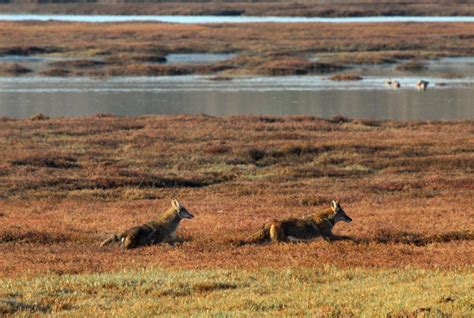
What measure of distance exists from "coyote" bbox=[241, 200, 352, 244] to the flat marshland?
1.09 ft

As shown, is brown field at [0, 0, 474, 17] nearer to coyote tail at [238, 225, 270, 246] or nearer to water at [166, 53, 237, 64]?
water at [166, 53, 237, 64]

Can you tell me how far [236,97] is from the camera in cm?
6038

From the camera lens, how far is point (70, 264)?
14.7 metres

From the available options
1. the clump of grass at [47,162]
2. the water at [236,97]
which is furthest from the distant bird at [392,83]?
the clump of grass at [47,162]

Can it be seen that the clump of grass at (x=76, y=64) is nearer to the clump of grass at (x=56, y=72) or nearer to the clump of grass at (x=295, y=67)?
the clump of grass at (x=56, y=72)

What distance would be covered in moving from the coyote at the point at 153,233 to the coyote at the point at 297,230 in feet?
4.12

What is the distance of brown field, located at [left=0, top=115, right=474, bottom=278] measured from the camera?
15664 mm

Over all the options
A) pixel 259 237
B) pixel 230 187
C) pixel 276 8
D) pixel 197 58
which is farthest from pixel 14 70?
pixel 276 8

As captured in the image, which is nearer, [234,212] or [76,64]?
[234,212]

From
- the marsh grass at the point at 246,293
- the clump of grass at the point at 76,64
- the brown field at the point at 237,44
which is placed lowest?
the brown field at the point at 237,44

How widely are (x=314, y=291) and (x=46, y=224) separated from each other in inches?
329

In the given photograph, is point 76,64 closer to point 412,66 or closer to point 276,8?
point 412,66

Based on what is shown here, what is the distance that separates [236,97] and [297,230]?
4386cm

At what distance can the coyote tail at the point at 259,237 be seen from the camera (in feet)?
55.3
